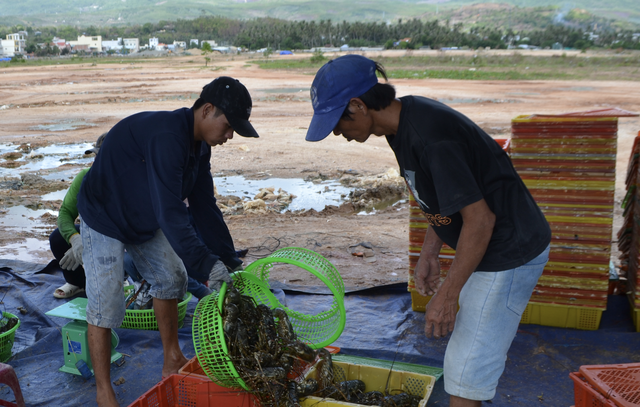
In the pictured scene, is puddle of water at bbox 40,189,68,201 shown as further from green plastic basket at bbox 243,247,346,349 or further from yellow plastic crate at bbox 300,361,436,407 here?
yellow plastic crate at bbox 300,361,436,407

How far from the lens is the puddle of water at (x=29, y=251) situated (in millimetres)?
6332

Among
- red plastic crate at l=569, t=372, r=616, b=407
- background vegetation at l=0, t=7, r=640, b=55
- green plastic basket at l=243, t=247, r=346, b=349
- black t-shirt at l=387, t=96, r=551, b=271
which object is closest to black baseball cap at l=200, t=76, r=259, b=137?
green plastic basket at l=243, t=247, r=346, b=349

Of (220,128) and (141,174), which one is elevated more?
(220,128)

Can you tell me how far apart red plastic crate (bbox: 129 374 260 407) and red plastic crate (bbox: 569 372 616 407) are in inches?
64.6

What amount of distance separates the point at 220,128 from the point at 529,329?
9.44 ft

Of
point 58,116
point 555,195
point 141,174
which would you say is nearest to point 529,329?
point 555,195

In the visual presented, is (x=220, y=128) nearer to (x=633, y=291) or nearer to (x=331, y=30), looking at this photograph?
(x=633, y=291)

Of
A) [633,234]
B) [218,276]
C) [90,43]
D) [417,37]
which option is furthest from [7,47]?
[633,234]

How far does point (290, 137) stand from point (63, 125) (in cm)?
789

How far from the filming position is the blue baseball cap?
206cm

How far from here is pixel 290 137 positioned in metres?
14.2

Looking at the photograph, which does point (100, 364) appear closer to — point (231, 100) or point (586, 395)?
point (231, 100)

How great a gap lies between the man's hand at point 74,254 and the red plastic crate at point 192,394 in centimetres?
158

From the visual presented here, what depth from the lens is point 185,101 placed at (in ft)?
67.6
